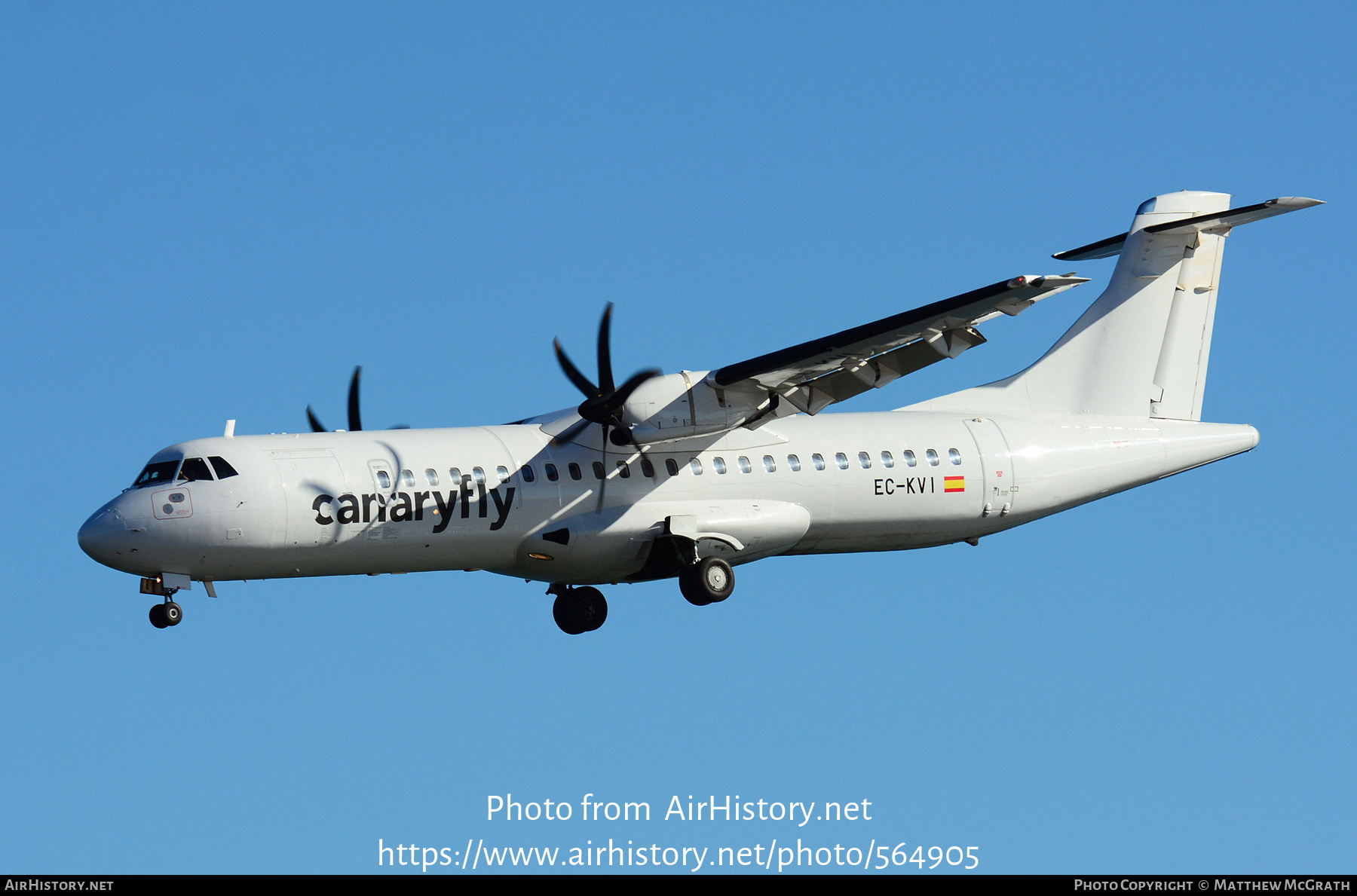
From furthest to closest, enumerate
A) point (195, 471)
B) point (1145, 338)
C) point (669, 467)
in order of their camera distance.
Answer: point (1145, 338) < point (669, 467) < point (195, 471)

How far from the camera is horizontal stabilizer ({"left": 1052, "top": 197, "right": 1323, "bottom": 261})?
76.9 feet

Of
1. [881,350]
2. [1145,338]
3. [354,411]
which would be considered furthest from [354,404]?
[1145,338]

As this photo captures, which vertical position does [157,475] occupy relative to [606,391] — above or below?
below

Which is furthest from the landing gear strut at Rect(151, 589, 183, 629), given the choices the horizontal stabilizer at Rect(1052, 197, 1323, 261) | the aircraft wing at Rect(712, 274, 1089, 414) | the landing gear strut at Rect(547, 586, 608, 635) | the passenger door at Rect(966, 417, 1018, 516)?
the horizontal stabilizer at Rect(1052, 197, 1323, 261)

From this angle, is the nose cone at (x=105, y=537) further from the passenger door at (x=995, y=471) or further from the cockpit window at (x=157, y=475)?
the passenger door at (x=995, y=471)

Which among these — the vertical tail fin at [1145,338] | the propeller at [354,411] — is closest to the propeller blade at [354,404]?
the propeller at [354,411]

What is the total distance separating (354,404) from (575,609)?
4.78 meters

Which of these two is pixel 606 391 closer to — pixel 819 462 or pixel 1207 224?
pixel 819 462

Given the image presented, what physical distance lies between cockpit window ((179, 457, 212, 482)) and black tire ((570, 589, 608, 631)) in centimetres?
600

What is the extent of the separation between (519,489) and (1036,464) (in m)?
8.44

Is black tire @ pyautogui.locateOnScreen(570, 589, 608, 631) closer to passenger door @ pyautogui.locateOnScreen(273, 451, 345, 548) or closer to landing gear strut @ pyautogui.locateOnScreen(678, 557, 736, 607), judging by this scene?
landing gear strut @ pyautogui.locateOnScreen(678, 557, 736, 607)

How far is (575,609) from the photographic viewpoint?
2500 centimetres
